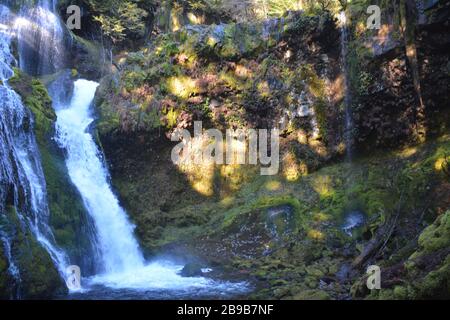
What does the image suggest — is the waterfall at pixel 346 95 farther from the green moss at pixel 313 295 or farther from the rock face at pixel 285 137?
the green moss at pixel 313 295

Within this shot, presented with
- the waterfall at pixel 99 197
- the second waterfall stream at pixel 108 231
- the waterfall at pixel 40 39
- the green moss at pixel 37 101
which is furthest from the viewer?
the waterfall at pixel 40 39

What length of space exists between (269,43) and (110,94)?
6.39 metres

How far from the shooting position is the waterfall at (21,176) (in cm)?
945

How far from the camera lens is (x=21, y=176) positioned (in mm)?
10203

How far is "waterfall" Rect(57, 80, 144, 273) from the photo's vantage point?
12.1 metres

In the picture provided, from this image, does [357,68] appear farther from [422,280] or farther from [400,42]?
[422,280]

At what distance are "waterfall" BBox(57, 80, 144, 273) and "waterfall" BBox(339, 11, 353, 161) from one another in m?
7.58

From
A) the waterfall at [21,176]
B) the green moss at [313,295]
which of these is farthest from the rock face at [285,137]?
the waterfall at [21,176]

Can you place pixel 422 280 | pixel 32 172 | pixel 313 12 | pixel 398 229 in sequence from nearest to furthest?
pixel 422 280
pixel 398 229
pixel 32 172
pixel 313 12

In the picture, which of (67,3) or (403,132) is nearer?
(403,132)

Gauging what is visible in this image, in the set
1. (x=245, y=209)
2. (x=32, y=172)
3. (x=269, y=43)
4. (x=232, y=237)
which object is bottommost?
(x=232, y=237)

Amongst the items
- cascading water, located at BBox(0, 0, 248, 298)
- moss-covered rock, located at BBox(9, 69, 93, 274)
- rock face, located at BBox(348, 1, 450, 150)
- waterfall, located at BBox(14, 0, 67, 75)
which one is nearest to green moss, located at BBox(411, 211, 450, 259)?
cascading water, located at BBox(0, 0, 248, 298)

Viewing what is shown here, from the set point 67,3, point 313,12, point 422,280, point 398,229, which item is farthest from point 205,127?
point 67,3

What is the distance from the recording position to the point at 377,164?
42.7ft
